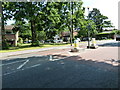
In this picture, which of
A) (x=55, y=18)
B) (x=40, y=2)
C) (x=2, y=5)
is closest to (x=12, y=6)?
(x=2, y=5)

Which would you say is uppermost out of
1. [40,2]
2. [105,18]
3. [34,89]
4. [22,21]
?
[105,18]

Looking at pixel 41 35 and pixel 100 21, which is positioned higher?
pixel 100 21

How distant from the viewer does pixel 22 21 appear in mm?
23000

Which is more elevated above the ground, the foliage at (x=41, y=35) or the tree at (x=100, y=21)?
the tree at (x=100, y=21)

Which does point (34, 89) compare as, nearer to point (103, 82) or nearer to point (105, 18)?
point (103, 82)

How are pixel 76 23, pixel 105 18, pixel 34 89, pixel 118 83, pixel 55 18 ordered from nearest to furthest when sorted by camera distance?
pixel 34 89
pixel 118 83
pixel 55 18
pixel 76 23
pixel 105 18

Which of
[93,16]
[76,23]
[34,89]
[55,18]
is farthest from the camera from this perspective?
[93,16]

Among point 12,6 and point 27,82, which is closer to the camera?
point 27,82

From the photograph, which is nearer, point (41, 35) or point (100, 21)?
point (41, 35)

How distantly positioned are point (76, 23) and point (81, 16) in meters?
3.34

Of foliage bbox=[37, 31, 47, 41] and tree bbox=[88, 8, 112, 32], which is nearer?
foliage bbox=[37, 31, 47, 41]

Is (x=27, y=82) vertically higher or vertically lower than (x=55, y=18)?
lower

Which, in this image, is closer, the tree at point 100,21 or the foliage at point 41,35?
the foliage at point 41,35

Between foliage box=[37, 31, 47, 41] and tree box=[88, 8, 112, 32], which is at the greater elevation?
tree box=[88, 8, 112, 32]
